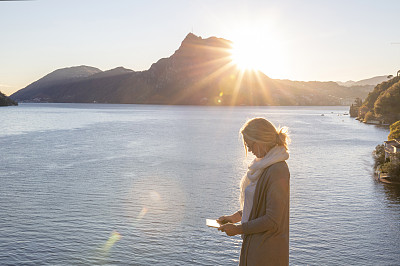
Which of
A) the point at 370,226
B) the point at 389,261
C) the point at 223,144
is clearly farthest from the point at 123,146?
the point at 389,261

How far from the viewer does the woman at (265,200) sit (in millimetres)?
5223

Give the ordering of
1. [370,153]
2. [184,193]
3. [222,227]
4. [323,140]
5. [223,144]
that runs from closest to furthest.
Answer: [222,227]
[184,193]
[370,153]
[223,144]
[323,140]

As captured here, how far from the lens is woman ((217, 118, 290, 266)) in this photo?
5223 millimetres

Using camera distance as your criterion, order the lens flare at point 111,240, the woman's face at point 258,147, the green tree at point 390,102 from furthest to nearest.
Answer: the green tree at point 390,102, the lens flare at point 111,240, the woman's face at point 258,147

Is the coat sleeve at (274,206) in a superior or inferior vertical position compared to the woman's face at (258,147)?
inferior

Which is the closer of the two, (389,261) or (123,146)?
(389,261)

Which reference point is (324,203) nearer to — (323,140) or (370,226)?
(370,226)

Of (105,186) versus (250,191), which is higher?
(250,191)

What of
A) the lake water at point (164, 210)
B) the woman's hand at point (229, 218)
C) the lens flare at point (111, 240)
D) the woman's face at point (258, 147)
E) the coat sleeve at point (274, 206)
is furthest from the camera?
the lens flare at point (111, 240)

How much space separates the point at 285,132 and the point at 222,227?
1.49 meters

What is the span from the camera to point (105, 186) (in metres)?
45.2

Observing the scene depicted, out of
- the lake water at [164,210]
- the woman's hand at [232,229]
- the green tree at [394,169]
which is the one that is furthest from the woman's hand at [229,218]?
the green tree at [394,169]

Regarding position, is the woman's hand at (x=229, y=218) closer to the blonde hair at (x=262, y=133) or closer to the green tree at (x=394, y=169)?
the blonde hair at (x=262, y=133)

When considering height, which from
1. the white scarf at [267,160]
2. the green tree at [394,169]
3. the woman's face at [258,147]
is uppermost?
the woman's face at [258,147]
